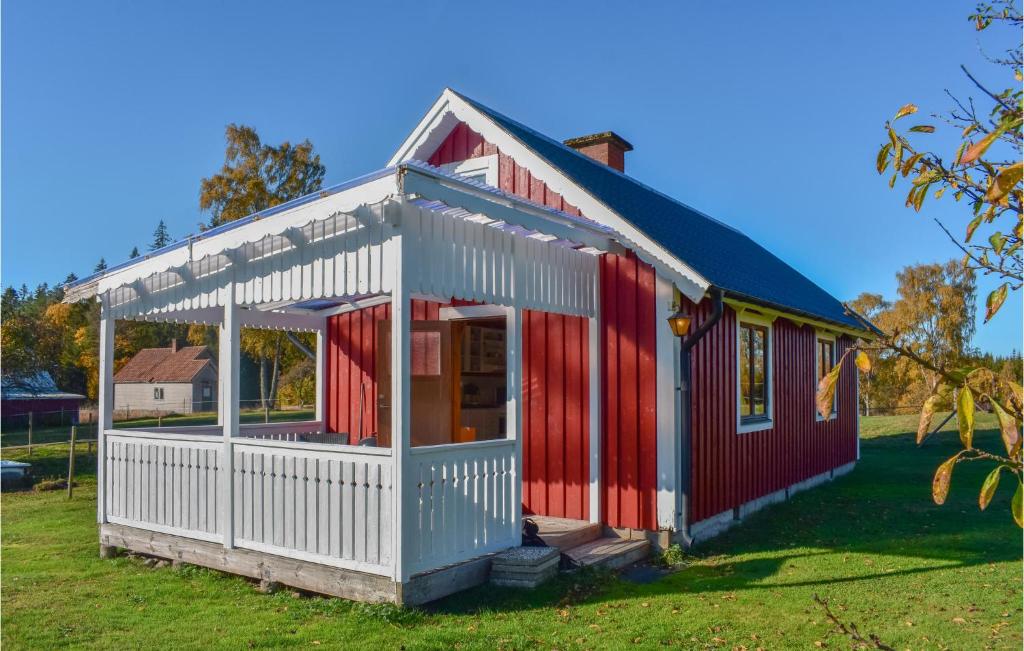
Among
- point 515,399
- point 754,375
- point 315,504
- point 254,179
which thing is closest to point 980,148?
point 515,399

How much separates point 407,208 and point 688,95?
33.0 feet

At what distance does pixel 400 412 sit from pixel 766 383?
6.75 m

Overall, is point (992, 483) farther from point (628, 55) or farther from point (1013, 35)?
point (628, 55)

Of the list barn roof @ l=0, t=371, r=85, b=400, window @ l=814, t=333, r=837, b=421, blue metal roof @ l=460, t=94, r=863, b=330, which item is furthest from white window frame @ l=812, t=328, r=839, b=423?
barn roof @ l=0, t=371, r=85, b=400

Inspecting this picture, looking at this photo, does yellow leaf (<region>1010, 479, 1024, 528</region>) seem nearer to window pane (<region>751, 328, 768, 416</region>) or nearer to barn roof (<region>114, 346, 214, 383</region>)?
window pane (<region>751, 328, 768, 416</region>)

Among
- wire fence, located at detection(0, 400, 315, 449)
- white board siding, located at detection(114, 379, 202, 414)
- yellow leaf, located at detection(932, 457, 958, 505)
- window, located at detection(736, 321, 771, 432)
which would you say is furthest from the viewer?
white board siding, located at detection(114, 379, 202, 414)

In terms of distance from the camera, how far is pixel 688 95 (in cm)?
1474

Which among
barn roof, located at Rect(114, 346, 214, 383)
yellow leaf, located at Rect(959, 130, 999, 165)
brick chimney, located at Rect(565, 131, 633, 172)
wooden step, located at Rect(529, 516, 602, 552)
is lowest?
wooden step, located at Rect(529, 516, 602, 552)

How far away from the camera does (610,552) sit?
305 inches

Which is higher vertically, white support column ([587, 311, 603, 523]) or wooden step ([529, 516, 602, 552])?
white support column ([587, 311, 603, 523])

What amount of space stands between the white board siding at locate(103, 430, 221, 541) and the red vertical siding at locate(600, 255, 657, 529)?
162 inches

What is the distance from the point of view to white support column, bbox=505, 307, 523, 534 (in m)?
7.22

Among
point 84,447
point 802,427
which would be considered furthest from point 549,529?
point 84,447

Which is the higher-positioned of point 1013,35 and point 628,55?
point 628,55
